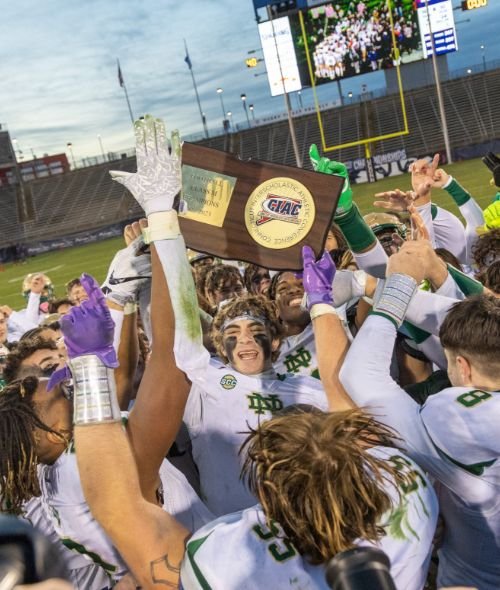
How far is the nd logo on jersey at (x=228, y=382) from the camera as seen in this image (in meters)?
2.60

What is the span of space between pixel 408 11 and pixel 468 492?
30.7 metres

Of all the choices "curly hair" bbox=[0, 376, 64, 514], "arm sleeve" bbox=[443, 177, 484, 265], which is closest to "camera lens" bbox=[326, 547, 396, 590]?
"curly hair" bbox=[0, 376, 64, 514]

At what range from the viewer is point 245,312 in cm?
299

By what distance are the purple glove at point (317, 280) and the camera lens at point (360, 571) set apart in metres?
1.28

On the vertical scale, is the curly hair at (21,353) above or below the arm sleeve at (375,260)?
below

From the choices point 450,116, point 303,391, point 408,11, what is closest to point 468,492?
point 303,391

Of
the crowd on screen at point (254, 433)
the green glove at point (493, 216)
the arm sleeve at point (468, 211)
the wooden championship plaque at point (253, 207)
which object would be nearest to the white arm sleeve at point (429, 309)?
the crowd on screen at point (254, 433)

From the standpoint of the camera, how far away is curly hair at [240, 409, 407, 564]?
4.21ft

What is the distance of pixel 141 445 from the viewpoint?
1805 millimetres

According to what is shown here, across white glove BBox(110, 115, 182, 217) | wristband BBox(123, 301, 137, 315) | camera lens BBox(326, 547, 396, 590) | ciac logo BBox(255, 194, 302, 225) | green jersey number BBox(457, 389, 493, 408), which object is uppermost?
white glove BBox(110, 115, 182, 217)

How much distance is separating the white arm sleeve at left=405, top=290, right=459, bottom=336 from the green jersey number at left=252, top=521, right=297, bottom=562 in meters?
1.38

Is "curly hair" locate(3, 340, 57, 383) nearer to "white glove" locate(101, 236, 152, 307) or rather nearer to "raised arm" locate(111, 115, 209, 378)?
"white glove" locate(101, 236, 152, 307)

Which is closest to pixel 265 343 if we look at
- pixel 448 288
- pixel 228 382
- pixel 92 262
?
pixel 228 382

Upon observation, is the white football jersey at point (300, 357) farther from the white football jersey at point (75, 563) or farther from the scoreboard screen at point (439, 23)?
the scoreboard screen at point (439, 23)
